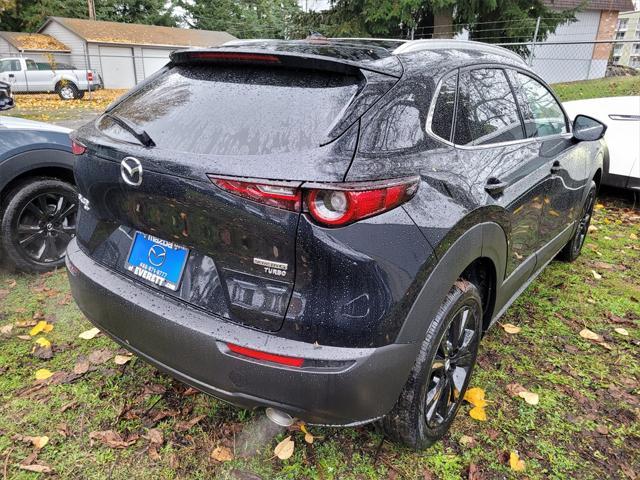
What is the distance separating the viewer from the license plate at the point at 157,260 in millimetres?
1879

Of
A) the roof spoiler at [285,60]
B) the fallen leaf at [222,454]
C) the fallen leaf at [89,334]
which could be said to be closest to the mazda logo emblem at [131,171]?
the roof spoiler at [285,60]

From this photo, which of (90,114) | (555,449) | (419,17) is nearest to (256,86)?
(555,449)

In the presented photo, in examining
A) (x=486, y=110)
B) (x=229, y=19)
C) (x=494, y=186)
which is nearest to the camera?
(x=494, y=186)

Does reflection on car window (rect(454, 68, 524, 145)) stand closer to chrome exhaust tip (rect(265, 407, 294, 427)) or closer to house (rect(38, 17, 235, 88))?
chrome exhaust tip (rect(265, 407, 294, 427))

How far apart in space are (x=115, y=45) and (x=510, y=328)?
3464 centimetres

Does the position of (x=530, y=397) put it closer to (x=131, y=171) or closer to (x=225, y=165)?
(x=225, y=165)

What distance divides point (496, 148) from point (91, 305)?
2.01 metres

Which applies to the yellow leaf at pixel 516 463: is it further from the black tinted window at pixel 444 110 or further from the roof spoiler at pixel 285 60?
the roof spoiler at pixel 285 60

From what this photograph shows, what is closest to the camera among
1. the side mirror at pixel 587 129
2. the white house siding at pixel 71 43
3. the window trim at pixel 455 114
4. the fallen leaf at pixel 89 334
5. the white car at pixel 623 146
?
the window trim at pixel 455 114

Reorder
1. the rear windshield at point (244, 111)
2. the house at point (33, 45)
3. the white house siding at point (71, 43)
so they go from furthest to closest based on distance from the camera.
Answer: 1. the white house siding at point (71, 43)
2. the house at point (33, 45)
3. the rear windshield at point (244, 111)

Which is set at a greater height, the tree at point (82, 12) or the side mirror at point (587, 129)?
the tree at point (82, 12)

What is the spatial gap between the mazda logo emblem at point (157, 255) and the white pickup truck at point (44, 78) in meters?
23.1

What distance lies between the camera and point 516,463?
2225 millimetres

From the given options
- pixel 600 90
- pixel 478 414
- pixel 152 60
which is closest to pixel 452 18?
pixel 600 90
